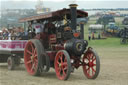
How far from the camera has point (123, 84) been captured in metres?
6.98

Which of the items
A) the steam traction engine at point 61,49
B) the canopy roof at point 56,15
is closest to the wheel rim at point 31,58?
the steam traction engine at point 61,49

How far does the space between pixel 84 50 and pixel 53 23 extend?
1582mm

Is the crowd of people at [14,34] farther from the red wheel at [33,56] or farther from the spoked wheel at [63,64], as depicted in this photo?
the spoked wheel at [63,64]

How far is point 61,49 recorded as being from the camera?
8188mm

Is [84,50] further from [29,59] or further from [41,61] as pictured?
[29,59]

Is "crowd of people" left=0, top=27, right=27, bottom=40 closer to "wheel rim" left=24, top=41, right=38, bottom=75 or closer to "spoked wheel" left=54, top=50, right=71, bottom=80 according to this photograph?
"wheel rim" left=24, top=41, right=38, bottom=75

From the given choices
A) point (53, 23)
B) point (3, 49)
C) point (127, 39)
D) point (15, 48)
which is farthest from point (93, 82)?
point (127, 39)

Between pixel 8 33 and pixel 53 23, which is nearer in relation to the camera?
pixel 53 23

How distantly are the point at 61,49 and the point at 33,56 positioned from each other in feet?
3.43

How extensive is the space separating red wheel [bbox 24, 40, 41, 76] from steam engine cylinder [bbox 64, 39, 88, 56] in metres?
1.00

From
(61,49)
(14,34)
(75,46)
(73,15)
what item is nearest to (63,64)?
(75,46)

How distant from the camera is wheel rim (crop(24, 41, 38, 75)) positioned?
8.70m

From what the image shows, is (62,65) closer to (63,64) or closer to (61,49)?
(63,64)

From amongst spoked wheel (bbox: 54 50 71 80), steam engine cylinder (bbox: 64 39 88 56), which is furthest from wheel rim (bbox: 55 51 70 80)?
steam engine cylinder (bbox: 64 39 88 56)
